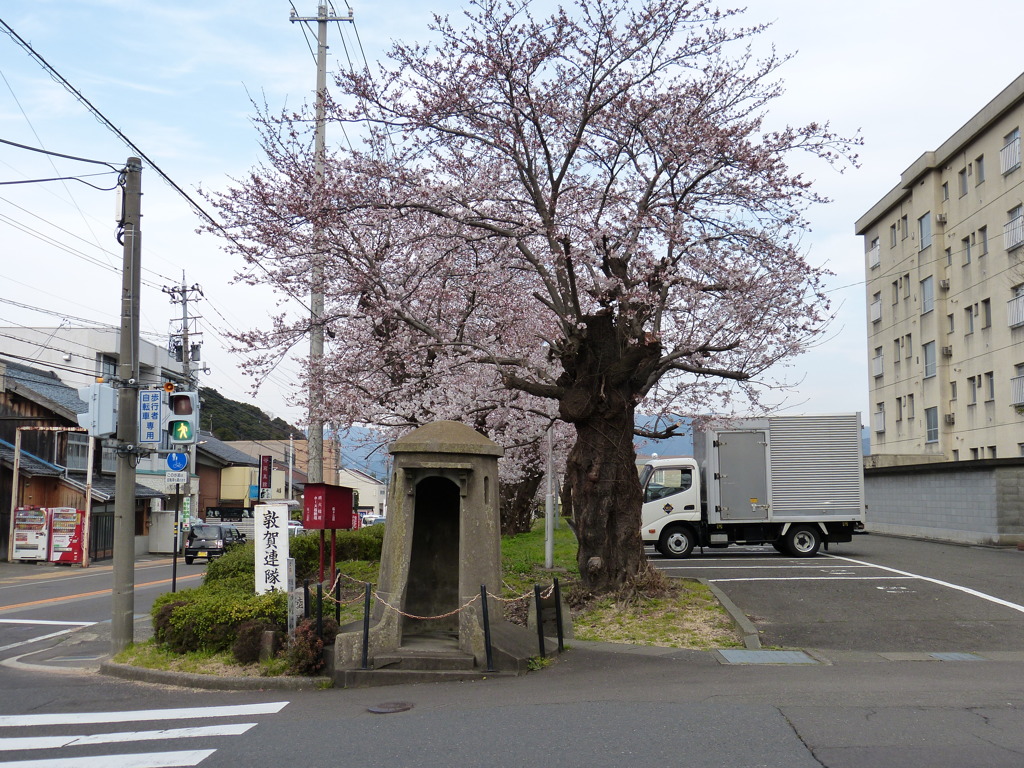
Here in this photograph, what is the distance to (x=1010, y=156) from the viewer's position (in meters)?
30.2

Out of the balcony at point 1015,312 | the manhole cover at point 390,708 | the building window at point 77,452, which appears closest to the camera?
the manhole cover at point 390,708

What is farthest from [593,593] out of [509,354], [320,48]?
[320,48]

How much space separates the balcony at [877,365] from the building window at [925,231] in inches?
271

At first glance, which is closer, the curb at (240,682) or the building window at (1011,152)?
the curb at (240,682)

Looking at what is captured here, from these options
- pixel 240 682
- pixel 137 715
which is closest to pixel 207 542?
pixel 240 682

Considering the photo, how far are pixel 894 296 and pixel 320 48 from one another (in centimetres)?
3141

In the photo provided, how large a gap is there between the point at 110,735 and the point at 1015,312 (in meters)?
31.3

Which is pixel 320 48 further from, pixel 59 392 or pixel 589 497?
pixel 59 392

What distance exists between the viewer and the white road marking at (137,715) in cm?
836

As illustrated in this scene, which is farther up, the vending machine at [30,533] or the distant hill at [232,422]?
the distant hill at [232,422]

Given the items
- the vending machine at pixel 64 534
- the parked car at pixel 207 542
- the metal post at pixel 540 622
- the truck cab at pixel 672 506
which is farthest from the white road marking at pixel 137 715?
the vending machine at pixel 64 534

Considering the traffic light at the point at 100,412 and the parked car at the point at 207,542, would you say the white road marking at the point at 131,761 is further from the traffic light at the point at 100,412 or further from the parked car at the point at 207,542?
the parked car at the point at 207,542

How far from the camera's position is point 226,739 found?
7344 millimetres

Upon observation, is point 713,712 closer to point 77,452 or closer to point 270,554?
point 270,554
